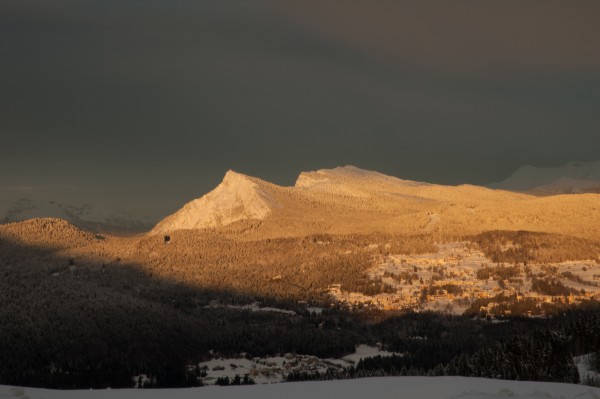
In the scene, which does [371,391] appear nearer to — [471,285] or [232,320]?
[232,320]

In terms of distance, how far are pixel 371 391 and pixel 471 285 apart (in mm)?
87722

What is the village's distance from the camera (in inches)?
3917

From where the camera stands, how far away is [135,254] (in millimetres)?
158500

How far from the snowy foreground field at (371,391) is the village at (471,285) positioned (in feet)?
231

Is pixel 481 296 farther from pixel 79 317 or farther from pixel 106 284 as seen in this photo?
pixel 106 284

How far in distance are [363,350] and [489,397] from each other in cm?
5988

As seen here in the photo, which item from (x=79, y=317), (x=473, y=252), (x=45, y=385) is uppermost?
(x=473, y=252)

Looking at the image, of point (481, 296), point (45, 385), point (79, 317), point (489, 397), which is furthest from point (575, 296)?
point (489, 397)

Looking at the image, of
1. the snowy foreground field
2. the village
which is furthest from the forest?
the snowy foreground field

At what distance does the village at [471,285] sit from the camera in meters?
99.5

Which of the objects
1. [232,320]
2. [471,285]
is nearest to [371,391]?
[232,320]

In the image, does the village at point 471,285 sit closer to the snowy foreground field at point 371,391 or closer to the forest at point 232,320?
the forest at point 232,320

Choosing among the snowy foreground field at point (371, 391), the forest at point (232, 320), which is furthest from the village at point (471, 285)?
the snowy foreground field at point (371, 391)

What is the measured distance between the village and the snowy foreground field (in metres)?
70.5
